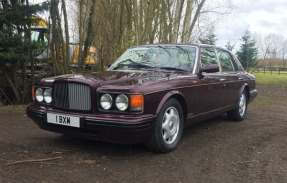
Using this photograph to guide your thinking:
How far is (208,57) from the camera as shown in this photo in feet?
16.0

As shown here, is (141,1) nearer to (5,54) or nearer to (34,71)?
(34,71)

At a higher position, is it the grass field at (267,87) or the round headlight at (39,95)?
the round headlight at (39,95)

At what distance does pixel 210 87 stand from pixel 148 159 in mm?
1853

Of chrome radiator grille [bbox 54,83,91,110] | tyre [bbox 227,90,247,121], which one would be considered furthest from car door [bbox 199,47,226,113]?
chrome radiator grille [bbox 54,83,91,110]

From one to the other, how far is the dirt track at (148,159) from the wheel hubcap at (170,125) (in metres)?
0.22

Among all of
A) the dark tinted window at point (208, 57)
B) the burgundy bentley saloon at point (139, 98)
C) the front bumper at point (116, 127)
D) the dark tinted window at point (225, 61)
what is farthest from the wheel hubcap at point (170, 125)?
the dark tinted window at point (225, 61)

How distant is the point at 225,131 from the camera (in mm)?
5035

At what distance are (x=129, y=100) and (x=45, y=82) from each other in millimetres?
1368

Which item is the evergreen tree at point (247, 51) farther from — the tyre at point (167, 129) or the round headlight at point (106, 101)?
the round headlight at point (106, 101)

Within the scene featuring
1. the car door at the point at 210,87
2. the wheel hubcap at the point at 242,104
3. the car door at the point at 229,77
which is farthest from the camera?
the wheel hubcap at the point at 242,104

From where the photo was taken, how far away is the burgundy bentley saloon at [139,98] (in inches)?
123

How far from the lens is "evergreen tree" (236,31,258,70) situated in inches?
1200

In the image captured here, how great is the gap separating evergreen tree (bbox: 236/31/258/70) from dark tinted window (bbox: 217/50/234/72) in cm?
2617

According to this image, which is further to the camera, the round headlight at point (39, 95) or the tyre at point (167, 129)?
the round headlight at point (39, 95)
